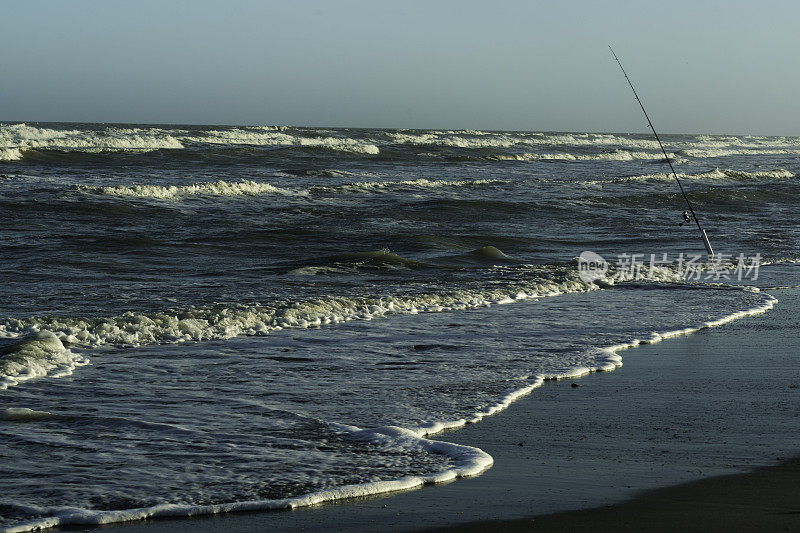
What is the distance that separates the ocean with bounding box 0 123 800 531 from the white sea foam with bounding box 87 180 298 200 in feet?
0.34

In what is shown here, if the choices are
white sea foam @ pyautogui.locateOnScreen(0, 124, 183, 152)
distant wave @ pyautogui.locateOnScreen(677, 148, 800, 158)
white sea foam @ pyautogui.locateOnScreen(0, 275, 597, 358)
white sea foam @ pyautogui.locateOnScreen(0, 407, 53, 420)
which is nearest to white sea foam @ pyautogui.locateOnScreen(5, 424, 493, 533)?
white sea foam @ pyautogui.locateOnScreen(0, 407, 53, 420)

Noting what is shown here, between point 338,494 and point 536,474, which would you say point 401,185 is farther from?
point 338,494

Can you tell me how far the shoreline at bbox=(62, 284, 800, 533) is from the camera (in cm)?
319

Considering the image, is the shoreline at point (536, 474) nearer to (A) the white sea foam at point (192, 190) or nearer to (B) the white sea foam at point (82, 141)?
(A) the white sea foam at point (192, 190)

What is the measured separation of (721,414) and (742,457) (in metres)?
0.73

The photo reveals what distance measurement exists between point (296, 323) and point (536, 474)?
376cm

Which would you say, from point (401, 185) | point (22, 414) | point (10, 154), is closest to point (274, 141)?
point (10, 154)

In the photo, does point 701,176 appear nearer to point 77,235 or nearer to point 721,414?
point 77,235

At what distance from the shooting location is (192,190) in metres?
19.4

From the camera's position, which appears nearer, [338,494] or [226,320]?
[338,494]

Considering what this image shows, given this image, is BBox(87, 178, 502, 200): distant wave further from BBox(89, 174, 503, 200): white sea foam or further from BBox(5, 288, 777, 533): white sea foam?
BBox(5, 288, 777, 533): white sea foam

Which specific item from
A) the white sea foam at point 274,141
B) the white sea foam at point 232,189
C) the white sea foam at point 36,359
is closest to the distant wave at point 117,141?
the white sea foam at point 274,141

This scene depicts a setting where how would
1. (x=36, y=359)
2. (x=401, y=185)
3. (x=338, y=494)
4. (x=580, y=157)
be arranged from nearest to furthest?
1. (x=338, y=494)
2. (x=36, y=359)
3. (x=401, y=185)
4. (x=580, y=157)

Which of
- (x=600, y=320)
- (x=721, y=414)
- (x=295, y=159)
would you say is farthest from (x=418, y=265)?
(x=295, y=159)
